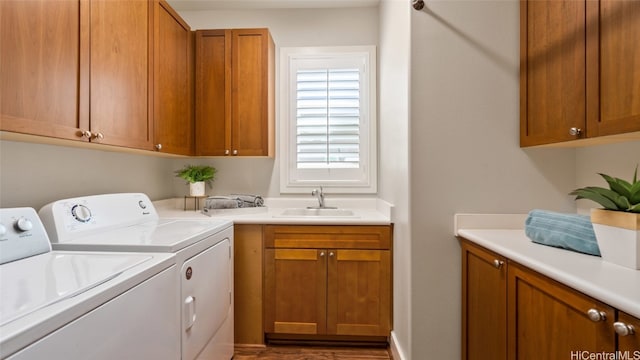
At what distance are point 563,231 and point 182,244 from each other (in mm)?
1476

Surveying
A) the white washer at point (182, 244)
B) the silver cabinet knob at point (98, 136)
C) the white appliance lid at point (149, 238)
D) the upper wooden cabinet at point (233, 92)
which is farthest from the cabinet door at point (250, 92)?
the silver cabinet knob at point (98, 136)

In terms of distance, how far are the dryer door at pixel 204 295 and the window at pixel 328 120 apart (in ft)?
3.49

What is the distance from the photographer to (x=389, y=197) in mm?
2150

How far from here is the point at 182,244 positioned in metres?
1.27

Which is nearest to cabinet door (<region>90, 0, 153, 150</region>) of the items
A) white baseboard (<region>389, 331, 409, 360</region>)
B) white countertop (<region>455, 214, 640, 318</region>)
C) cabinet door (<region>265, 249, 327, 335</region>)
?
cabinet door (<region>265, 249, 327, 335</region>)

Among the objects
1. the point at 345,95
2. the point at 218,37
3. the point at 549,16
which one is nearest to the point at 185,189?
the point at 218,37

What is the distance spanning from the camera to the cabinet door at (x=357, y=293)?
6.69ft

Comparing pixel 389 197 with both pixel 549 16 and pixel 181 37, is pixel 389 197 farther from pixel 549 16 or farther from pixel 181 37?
pixel 181 37

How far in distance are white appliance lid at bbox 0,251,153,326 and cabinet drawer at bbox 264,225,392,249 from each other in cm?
101

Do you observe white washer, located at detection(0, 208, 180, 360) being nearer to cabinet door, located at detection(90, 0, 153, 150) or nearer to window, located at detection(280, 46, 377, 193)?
cabinet door, located at detection(90, 0, 153, 150)

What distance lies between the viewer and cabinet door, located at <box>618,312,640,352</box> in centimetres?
68

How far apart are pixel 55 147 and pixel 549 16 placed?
242cm

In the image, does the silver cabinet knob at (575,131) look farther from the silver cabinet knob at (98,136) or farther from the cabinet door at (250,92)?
the silver cabinet knob at (98,136)

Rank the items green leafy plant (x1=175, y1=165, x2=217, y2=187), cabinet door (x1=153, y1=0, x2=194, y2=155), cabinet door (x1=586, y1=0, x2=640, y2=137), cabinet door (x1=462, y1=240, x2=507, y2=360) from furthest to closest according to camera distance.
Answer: green leafy plant (x1=175, y1=165, x2=217, y2=187)
cabinet door (x1=153, y1=0, x2=194, y2=155)
cabinet door (x1=462, y1=240, x2=507, y2=360)
cabinet door (x1=586, y1=0, x2=640, y2=137)
